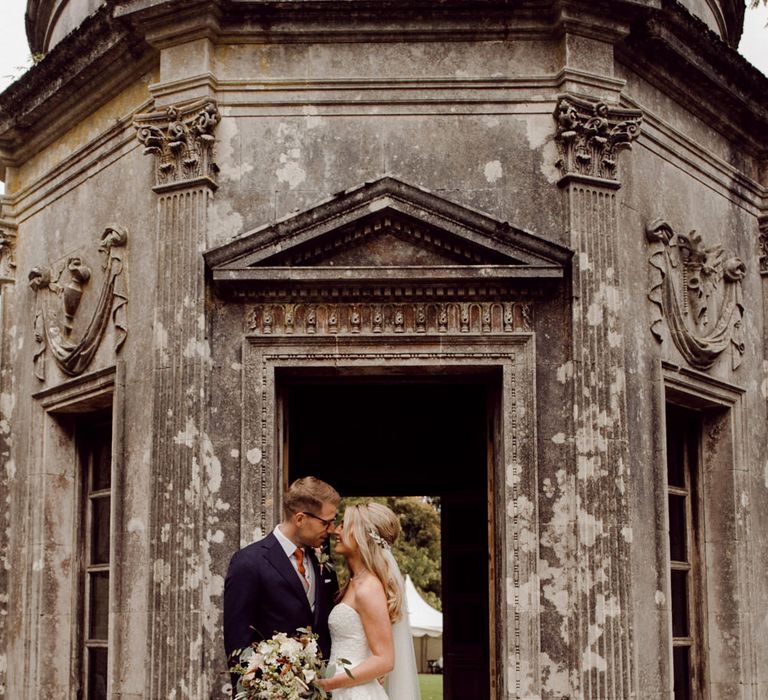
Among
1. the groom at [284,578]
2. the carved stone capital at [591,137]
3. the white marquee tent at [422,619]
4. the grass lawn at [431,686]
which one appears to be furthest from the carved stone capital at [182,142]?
the white marquee tent at [422,619]

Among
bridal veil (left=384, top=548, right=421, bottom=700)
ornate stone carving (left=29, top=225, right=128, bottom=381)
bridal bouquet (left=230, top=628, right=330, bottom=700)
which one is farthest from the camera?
ornate stone carving (left=29, top=225, right=128, bottom=381)

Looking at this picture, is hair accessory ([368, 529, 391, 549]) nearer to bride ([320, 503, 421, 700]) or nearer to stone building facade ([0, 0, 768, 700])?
bride ([320, 503, 421, 700])

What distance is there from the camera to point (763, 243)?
32.0 ft

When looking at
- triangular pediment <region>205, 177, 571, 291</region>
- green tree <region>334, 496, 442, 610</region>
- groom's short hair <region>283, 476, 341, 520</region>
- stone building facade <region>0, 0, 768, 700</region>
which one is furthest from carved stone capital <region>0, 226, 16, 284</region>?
green tree <region>334, 496, 442, 610</region>

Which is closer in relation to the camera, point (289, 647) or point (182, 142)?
point (289, 647)

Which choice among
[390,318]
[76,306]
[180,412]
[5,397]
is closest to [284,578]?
[180,412]

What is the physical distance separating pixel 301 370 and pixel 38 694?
11.0ft

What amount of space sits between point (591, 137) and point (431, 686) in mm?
20434

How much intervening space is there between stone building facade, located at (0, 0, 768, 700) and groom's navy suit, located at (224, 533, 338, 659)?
1.48 meters

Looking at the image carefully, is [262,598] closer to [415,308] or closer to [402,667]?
[402,667]

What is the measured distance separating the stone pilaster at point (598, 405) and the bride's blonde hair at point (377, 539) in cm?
162

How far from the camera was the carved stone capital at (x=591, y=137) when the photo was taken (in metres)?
7.81

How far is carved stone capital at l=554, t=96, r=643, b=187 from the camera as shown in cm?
781

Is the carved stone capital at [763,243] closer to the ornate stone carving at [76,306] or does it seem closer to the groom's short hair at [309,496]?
the ornate stone carving at [76,306]
